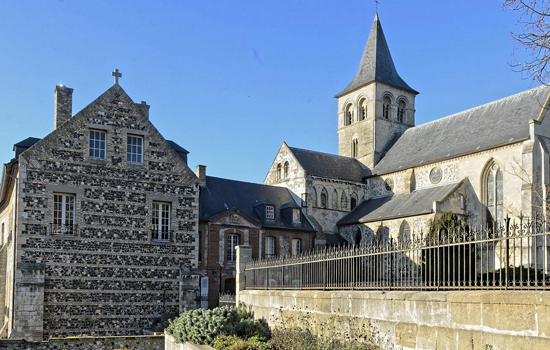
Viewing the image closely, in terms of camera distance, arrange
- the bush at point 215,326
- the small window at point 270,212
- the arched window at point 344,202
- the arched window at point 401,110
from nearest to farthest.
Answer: the bush at point 215,326
the small window at point 270,212
the arched window at point 344,202
the arched window at point 401,110

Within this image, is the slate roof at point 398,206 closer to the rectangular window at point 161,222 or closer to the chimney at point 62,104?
the rectangular window at point 161,222

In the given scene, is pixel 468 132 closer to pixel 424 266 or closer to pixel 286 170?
pixel 286 170

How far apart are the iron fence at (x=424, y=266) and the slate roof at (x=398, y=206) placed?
54.3ft

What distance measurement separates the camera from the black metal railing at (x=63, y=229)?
835 inches

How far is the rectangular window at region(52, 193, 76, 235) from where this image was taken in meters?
21.4

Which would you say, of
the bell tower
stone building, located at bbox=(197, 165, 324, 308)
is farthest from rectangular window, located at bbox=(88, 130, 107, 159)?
the bell tower

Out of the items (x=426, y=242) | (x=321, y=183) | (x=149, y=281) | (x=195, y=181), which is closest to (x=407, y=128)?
(x=321, y=183)

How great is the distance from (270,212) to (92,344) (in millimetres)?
16009

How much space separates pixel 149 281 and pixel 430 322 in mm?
15665

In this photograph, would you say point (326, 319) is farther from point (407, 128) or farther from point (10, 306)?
point (407, 128)

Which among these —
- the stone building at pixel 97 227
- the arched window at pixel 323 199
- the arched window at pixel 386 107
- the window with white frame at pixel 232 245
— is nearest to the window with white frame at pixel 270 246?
the window with white frame at pixel 232 245

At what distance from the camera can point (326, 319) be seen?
41.1 feet

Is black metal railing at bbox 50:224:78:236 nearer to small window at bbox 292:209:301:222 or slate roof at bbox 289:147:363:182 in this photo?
small window at bbox 292:209:301:222

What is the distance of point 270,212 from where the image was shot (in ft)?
110
